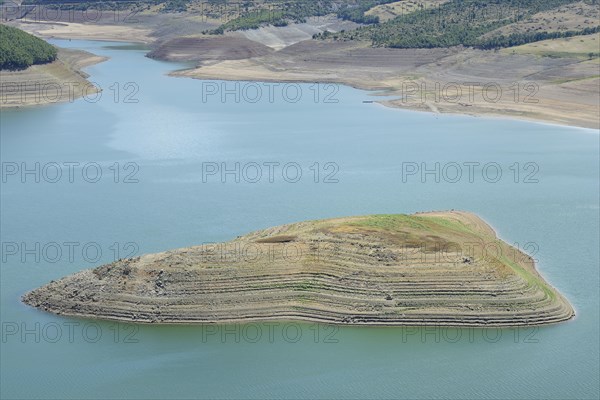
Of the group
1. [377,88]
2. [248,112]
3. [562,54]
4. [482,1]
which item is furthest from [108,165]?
[482,1]

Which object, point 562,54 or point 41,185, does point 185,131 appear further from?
point 562,54

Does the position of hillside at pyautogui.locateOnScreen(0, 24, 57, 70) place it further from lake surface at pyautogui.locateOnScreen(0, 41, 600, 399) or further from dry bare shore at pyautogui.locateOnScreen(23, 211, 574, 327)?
dry bare shore at pyautogui.locateOnScreen(23, 211, 574, 327)

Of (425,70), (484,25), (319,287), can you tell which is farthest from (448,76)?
(319,287)
